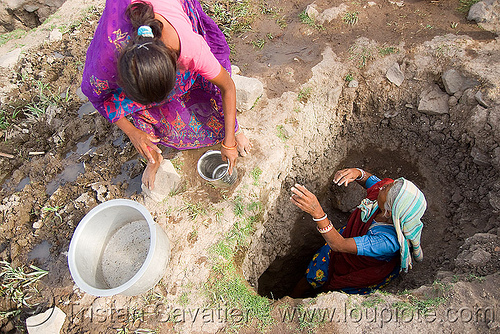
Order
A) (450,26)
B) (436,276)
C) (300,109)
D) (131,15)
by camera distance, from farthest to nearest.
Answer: (450,26)
(300,109)
(436,276)
(131,15)

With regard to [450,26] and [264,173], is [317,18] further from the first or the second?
[264,173]

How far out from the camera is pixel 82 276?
71.3 inches

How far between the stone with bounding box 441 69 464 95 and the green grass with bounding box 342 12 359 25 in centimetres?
106

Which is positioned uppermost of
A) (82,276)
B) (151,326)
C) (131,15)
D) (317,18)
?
(131,15)

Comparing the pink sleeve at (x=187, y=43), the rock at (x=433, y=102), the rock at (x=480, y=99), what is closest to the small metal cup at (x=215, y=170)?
the pink sleeve at (x=187, y=43)

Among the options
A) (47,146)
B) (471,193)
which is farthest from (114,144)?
(471,193)

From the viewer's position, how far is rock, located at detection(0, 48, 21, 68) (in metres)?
3.56

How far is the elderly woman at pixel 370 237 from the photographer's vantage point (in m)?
1.96

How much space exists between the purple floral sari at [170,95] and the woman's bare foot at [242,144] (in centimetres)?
14

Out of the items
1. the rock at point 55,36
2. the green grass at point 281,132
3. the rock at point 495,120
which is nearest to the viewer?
the rock at point 495,120

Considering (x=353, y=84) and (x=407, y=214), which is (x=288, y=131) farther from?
(x=407, y=214)

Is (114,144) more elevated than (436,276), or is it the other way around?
(114,144)

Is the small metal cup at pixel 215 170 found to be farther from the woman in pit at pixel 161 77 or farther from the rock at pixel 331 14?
the rock at pixel 331 14

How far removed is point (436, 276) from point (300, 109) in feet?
5.39
